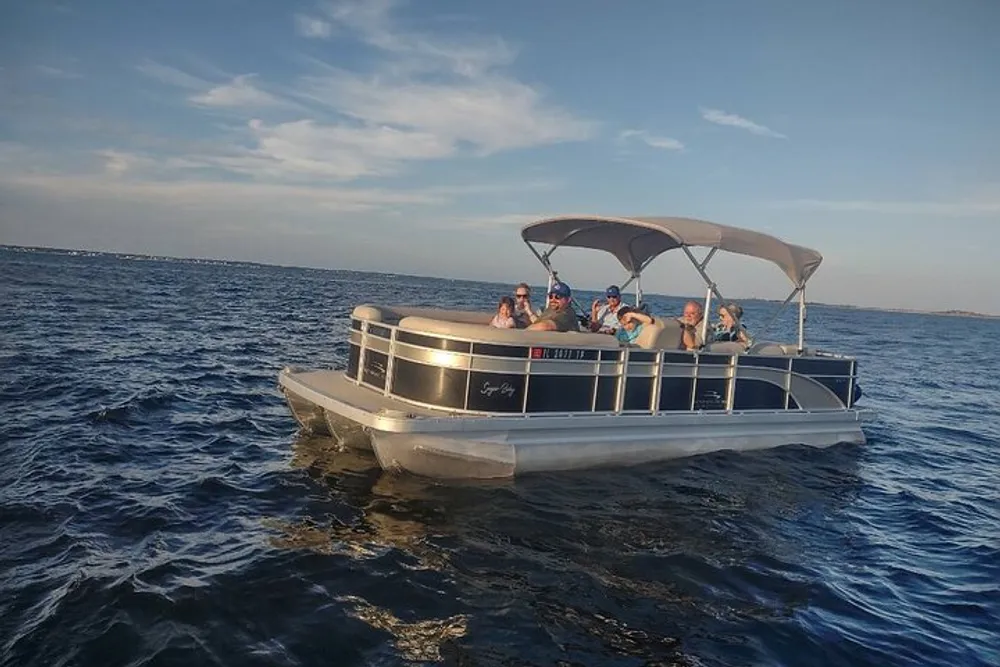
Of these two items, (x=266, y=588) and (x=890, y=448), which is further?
(x=890, y=448)

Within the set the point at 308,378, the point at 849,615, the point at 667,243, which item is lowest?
the point at 849,615

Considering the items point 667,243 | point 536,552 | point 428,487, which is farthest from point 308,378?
point 667,243

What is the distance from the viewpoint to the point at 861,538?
10414 mm

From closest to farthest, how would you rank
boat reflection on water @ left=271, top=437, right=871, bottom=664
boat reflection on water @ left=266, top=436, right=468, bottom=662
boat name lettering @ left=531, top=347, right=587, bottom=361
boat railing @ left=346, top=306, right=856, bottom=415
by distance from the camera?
boat reflection on water @ left=266, top=436, right=468, bottom=662
boat reflection on water @ left=271, top=437, right=871, bottom=664
boat railing @ left=346, top=306, right=856, bottom=415
boat name lettering @ left=531, top=347, right=587, bottom=361

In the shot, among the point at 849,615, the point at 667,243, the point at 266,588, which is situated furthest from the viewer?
the point at 667,243

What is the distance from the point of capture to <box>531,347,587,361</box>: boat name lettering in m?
10.6

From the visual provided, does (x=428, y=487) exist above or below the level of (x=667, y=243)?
below

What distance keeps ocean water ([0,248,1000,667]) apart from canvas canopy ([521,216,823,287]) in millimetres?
3678

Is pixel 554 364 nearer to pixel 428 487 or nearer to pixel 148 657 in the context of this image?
pixel 428 487

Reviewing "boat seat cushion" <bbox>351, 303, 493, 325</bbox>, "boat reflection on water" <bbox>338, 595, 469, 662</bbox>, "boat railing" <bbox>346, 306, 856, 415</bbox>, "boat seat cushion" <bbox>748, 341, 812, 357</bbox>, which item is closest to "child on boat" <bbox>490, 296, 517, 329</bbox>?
"boat railing" <bbox>346, 306, 856, 415</bbox>

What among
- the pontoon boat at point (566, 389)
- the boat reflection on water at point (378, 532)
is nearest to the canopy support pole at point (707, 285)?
the pontoon boat at point (566, 389)

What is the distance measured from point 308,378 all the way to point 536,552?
545cm

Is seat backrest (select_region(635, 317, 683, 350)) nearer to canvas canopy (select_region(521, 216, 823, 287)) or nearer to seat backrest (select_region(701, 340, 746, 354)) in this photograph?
seat backrest (select_region(701, 340, 746, 354))

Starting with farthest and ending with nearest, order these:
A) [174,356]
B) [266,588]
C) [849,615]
Result: [174,356], [849,615], [266,588]
